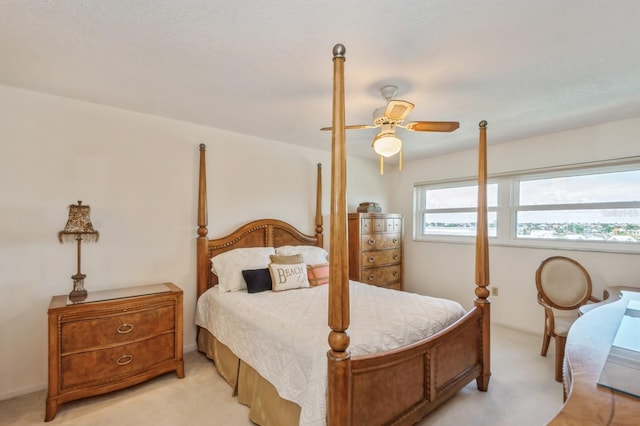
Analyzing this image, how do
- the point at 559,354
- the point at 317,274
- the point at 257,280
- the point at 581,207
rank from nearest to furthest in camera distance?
the point at 559,354, the point at 257,280, the point at 317,274, the point at 581,207

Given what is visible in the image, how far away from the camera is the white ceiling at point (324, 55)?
1399 millimetres

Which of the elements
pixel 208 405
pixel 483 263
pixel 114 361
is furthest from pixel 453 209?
pixel 114 361

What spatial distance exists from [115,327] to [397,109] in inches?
101

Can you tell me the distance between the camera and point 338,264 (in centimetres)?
131

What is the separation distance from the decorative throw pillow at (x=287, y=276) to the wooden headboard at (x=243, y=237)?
2.02 ft

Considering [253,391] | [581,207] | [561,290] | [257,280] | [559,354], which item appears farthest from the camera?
[581,207]

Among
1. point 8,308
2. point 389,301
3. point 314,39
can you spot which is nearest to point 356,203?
point 389,301

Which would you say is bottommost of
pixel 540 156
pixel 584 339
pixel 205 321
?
pixel 205 321

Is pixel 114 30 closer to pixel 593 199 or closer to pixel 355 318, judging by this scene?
pixel 355 318

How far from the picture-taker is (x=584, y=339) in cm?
114

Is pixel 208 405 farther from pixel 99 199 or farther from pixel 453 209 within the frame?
pixel 453 209

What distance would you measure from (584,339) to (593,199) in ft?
9.36

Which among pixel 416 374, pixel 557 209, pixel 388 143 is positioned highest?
pixel 388 143

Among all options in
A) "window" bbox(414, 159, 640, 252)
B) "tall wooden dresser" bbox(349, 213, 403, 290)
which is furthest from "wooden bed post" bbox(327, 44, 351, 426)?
"window" bbox(414, 159, 640, 252)
